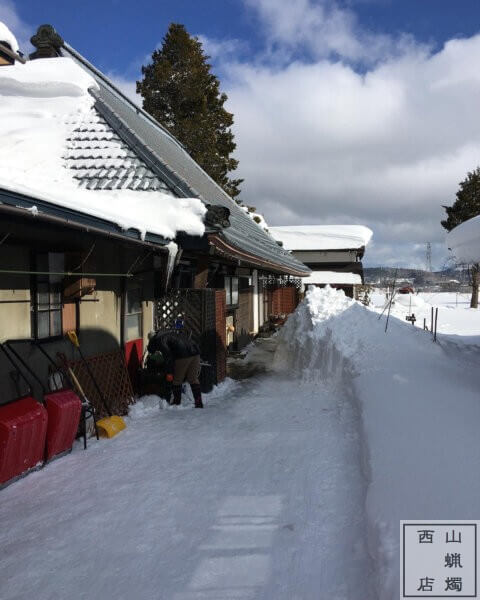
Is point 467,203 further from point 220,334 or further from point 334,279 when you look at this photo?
point 220,334

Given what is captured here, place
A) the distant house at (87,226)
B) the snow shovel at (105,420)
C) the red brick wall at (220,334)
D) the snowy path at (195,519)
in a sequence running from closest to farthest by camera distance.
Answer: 1. the snowy path at (195,519)
2. the distant house at (87,226)
3. the snow shovel at (105,420)
4. the red brick wall at (220,334)

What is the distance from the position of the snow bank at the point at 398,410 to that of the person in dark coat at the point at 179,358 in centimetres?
250

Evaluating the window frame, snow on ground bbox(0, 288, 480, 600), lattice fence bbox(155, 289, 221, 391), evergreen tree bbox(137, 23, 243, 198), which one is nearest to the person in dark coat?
snow on ground bbox(0, 288, 480, 600)

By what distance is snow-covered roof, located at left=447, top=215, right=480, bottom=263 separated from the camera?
597 centimetres

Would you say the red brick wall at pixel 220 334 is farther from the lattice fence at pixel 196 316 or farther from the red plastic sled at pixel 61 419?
the red plastic sled at pixel 61 419

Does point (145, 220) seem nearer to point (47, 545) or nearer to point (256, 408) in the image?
point (256, 408)

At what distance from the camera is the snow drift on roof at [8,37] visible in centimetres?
1060

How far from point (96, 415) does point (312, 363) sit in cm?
484

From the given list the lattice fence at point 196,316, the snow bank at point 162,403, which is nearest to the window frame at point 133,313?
the lattice fence at point 196,316

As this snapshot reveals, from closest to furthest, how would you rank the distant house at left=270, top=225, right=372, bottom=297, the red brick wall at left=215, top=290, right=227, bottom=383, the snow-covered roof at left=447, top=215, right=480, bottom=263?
1. the snow-covered roof at left=447, top=215, right=480, bottom=263
2. the red brick wall at left=215, top=290, right=227, bottom=383
3. the distant house at left=270, top=225, right=372, bottom=297

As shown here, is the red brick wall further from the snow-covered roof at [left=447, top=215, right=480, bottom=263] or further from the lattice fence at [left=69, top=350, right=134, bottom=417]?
the snow-covered roof at [left=447, top=215, right=480, bottom=263]

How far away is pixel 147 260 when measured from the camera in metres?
7.73

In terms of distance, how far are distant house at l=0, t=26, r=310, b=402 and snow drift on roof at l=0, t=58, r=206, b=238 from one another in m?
0.02

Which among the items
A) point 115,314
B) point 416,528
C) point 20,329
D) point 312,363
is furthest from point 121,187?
point 416,528
